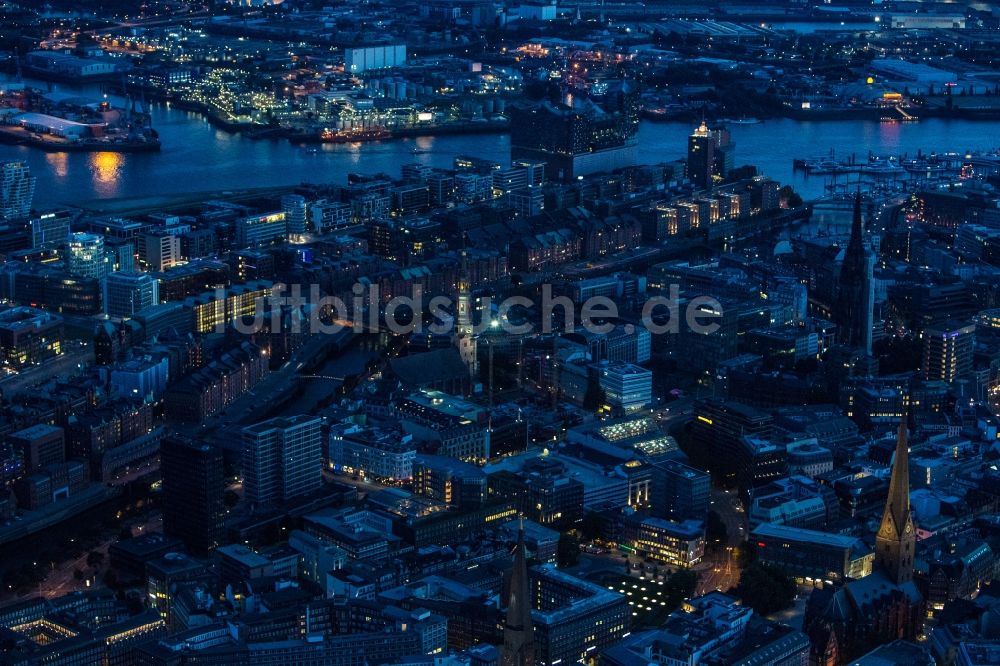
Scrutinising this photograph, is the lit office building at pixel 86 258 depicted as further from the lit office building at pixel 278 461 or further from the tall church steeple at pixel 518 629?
the tall church steeple at pixel 518 629

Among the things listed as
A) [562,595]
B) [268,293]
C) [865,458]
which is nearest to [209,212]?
[268,293]

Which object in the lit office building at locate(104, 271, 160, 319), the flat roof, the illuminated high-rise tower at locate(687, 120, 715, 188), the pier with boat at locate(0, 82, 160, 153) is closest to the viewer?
the flat roof

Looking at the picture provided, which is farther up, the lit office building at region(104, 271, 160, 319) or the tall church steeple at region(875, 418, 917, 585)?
the tall church steeple at region(875, 418, 917, 585)

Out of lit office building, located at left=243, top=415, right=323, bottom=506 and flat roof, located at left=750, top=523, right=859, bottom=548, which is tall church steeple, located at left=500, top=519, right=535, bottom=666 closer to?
flat roof, located at left=750, top=523, right=859, bottom=548

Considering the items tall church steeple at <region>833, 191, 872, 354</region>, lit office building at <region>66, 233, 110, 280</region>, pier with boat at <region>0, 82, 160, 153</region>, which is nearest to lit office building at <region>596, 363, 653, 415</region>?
tall church steeple at <region>833, 191, 872, 354</region>

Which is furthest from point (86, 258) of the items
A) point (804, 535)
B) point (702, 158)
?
point (804, 535)

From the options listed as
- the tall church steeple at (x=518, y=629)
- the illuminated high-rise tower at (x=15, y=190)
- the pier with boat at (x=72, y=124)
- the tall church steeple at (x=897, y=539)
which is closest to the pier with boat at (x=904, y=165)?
the pier with boat at (x=72, y=124)

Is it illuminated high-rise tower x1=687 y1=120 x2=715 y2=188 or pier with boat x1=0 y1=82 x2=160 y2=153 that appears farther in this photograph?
pier with boat x1=0 y1=82 x2=160 y2=153

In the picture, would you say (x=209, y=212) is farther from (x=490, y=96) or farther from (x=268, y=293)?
(x=490, y=96)

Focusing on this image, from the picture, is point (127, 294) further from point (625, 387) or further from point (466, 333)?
point (625, 387)
